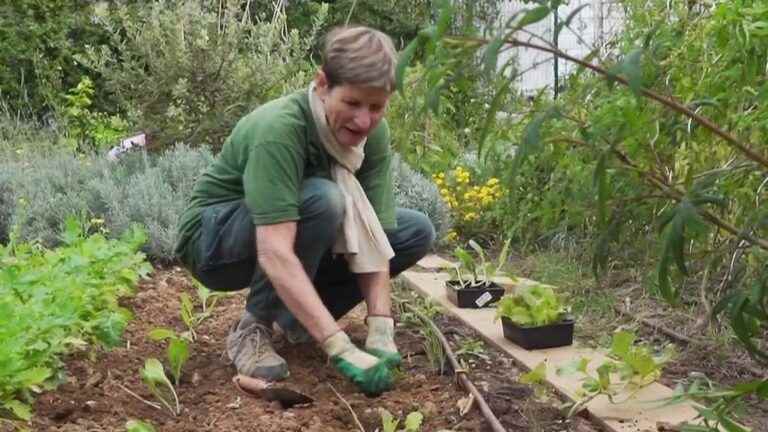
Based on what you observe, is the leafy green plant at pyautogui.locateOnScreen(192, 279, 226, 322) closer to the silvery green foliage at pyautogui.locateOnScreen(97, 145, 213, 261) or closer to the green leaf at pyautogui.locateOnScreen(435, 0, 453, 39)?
the silvery green foliage at pyautogui.locateOnScreen(97, 145, 213, 261)

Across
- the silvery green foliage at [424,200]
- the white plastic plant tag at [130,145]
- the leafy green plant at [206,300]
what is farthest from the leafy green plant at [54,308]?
the white plastic plant tag at [130,145]

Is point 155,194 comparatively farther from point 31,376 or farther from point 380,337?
point 31,376

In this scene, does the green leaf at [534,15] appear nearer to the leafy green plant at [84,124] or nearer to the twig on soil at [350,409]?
the twig on soil at [350,409]

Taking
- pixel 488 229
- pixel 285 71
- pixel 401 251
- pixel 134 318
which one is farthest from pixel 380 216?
pixel 285 71

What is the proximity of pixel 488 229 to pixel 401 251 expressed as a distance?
2.50 metres

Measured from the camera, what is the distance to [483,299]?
3.84m

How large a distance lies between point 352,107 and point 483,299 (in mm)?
1373

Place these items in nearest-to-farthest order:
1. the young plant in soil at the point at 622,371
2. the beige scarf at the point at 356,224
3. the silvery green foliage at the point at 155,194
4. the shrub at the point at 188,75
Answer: the young plant in soil at the point at 622,371 → the beige scarf at the point at 356,224 → the silvery green foliage at the point at 155,194 → the shrub at the point at 188,75

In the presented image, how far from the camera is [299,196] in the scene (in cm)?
284

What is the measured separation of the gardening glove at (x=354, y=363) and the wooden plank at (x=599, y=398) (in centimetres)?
49

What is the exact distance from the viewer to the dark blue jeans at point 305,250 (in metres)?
2.86

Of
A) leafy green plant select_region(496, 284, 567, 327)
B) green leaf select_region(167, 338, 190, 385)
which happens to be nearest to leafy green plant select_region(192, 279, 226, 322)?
green leaf select_region(167, 338, 190, 385)

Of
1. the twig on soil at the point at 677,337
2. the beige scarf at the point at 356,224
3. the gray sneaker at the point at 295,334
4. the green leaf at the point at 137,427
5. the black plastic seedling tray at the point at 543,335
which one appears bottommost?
the twig on soil at the point at 677,337

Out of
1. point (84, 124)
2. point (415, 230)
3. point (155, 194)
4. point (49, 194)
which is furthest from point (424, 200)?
point (84, 124)
